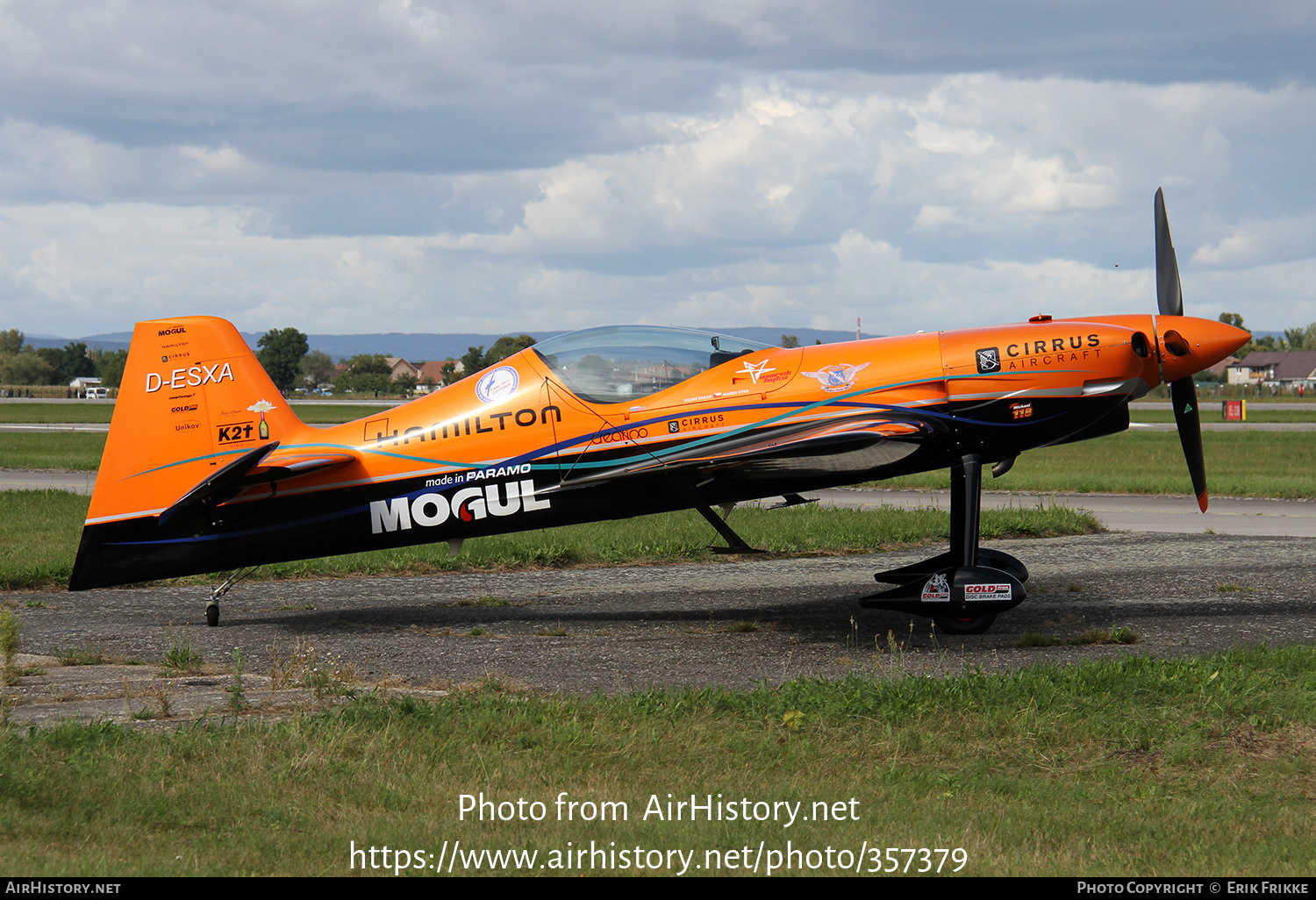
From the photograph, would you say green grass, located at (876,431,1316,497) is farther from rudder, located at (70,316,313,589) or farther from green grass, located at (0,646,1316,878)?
green grass, located at (0,646,1316,878)

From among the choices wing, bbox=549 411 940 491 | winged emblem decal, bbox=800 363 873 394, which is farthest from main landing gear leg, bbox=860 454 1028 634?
winged emblem decal, bbox=800 363 873 394

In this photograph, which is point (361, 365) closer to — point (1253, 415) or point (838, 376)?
point (1253, 415)

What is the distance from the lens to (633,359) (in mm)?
10023

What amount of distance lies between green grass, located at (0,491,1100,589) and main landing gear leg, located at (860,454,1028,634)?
4.66 metres

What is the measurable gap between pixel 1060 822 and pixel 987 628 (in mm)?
4993

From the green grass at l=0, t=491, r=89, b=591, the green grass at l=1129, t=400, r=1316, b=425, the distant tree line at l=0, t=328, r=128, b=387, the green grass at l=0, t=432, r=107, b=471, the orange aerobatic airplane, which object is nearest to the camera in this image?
the orange aerobatic airplane

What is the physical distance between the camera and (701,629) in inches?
399

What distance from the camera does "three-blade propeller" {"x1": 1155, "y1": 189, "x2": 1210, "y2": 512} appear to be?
34.3 feet

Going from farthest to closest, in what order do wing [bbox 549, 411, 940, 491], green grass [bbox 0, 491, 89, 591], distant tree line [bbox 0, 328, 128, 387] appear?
distant tree line [bbox 0, 328, 128, 387]
green grass [bbox 0, 491, 89, 591]
wing [bbox 549, 411, 940, 491]

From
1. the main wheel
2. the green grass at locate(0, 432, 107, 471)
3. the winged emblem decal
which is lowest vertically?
the main wheel

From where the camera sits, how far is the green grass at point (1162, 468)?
23984 mm

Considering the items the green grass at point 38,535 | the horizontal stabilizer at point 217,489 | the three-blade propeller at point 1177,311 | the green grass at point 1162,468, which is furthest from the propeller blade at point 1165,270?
the green grass at point 38,535

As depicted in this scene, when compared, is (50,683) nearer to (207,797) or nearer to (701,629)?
(207,797)

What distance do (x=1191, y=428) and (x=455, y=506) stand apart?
290 inches
